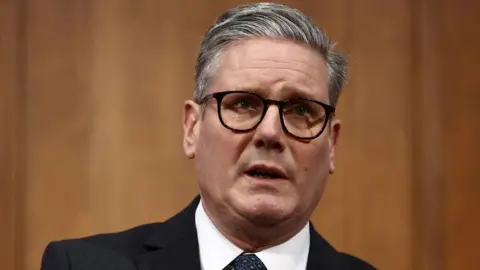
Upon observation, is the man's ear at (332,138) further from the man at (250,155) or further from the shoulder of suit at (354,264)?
the shoulder of suit at (354,264)

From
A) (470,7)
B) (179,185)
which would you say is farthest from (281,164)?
(470,7)

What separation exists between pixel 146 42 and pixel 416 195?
1.93 ft

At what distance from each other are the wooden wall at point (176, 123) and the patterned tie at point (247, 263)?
0.38 meters

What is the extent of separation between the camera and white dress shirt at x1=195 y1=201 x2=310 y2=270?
1029 mm

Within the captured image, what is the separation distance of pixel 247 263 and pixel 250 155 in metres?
0.16

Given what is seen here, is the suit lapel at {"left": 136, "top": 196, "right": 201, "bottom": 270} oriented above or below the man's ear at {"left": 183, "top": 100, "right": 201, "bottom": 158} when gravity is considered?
below

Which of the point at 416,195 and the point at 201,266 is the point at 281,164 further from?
the point at 416,195

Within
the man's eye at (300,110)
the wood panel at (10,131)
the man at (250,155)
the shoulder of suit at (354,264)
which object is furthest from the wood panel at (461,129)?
the wood panel at (10,131)

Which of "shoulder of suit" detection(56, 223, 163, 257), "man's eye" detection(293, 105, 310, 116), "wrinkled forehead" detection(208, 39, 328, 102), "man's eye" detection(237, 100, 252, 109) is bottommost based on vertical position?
"shoulder of suit" detection(56, 223, 163, 257)

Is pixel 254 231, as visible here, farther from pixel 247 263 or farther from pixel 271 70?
pixel 271 70

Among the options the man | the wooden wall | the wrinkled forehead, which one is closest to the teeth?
the man

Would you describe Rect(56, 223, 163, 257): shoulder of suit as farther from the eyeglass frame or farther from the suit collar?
the eyeglass frame

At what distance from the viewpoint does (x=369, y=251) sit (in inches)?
55.9

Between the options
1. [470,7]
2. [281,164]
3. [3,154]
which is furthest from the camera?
[470,7]
